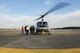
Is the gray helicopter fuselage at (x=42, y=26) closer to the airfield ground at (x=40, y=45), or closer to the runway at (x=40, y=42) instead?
the runway at (x=40, y=42)

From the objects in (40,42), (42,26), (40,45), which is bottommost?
(40,45)

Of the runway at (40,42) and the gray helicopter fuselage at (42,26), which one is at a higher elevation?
the gray helicopter fuselage at (42,26)

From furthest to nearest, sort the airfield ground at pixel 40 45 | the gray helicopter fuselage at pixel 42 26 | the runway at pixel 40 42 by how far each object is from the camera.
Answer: the gray helicopter fuselage at pixel 42 26, the runway at pixel 40 42, the airfield ground at pixel 40 45

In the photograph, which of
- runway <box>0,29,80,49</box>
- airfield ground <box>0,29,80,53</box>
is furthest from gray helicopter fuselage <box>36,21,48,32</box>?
airfield ground <box>0,29,80,53</box>

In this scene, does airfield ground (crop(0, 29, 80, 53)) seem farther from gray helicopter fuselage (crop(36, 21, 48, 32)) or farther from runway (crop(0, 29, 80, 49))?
gray helicopter fuselage (crop(36, 21, 48, 32))

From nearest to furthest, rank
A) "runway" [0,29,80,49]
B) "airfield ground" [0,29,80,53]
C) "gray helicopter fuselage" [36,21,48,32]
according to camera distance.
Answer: "airfield ground" [0,29,80,53] < "runway" [0,29,80,49] < "gray helicopter fuselage" [36,21,48,32]

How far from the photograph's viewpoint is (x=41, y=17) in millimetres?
61156

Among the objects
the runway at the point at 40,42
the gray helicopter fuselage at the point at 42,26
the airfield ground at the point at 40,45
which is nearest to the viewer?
the airfield ground at the point at 40,45

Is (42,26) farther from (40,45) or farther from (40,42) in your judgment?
(40,45)

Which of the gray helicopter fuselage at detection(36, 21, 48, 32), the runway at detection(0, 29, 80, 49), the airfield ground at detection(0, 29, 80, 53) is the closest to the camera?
the airfield ground at detection(0, 29, 80, 53)

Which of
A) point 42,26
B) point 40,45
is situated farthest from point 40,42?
point 42,26

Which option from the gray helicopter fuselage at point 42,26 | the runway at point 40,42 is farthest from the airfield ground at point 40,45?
the gray helicopter fuselage at point 42,26

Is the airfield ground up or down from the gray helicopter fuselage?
down

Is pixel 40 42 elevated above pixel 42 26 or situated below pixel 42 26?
below
